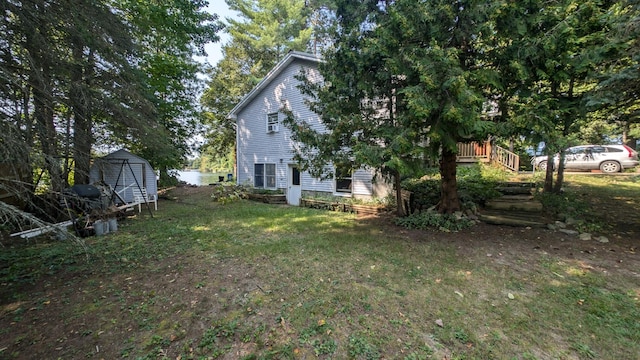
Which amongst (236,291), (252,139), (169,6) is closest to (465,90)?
(236,291)

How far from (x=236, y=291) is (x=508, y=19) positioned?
6.93 meters

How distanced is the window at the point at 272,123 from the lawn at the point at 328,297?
8374mm

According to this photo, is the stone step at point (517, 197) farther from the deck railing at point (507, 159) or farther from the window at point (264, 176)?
the window at point (264, 176)

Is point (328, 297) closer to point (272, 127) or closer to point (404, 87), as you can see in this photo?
point (404, 87)

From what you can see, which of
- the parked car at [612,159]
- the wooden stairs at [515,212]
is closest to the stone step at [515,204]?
the wooden stairs at [515,212]

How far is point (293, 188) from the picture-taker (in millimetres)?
12266

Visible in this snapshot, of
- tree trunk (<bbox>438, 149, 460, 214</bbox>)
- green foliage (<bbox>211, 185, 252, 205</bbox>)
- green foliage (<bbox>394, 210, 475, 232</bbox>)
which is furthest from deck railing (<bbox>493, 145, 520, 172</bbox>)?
green foliage (<bbox>211, 185, 252, 205</bbox>)

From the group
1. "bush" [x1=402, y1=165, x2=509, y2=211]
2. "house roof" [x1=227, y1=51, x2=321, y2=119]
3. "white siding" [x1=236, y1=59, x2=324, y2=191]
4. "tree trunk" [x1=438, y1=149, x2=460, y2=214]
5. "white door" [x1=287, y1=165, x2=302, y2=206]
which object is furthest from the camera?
"white siding" [x1=236, y1=59, x2=324, y2=191]

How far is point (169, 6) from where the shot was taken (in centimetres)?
998

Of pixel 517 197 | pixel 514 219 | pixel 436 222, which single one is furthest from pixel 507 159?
pixel 436 222

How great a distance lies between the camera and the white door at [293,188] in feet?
39.8

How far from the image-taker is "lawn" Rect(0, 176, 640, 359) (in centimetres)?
267

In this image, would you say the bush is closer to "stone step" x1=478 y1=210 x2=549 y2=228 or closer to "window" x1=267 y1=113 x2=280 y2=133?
"stone step" x1=478 y1=210 x2=549 y2=228

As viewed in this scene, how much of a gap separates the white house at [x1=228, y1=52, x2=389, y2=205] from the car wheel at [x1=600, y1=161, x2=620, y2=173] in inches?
448
